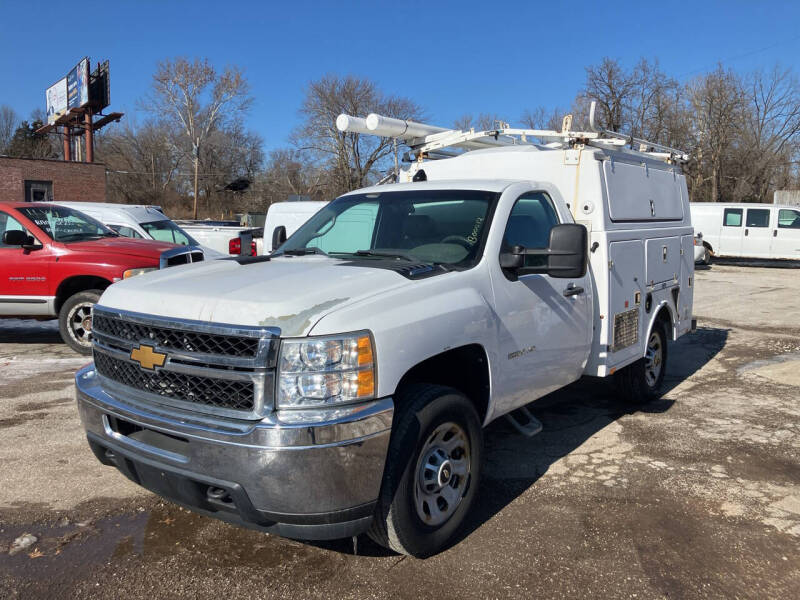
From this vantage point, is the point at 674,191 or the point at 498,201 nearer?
the point at 498,201

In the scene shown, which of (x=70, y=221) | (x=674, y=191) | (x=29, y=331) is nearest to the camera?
(x=674, y=191)

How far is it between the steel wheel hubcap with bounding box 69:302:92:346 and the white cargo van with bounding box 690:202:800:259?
67.1 ft

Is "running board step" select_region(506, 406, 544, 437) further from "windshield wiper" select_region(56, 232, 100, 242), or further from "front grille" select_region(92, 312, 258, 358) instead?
"windshield wiper" select_region(56, 232, 100, 242)

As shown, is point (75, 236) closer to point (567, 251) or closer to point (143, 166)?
point (567, 251)

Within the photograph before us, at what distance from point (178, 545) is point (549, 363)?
2469 mm

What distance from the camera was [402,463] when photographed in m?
3.03

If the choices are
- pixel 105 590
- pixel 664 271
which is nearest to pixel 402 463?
pixel 105 590

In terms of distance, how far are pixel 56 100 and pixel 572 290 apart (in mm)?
53526

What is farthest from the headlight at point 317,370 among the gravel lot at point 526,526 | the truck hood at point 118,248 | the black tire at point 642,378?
the truck hood at point 118,248

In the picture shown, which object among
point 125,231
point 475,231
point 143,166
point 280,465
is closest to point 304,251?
point 475,231

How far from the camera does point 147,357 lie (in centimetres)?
310

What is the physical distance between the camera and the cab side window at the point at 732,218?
22.7 m

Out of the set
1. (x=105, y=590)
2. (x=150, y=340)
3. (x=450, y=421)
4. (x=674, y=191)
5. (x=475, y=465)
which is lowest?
(x=105, y=590)

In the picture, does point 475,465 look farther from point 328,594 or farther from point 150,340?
point 150,340
